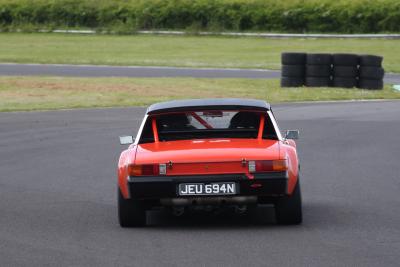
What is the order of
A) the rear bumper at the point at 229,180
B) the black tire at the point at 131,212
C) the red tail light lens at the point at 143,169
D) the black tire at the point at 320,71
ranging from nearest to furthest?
the rear bumper at the point at 229,180
the red tail light lens at the point at 143,169
the black tire at the point at 131,212
the black tire at the point at 320,71

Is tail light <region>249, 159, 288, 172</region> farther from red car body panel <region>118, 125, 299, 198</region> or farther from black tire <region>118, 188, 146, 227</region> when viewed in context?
black tire <region>118, 188, 146, 227</region>

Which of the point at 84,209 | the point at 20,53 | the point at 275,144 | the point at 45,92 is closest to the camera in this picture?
the point at 275,144

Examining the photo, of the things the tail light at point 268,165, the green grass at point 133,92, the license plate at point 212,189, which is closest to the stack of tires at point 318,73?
the green grass at point 133,92

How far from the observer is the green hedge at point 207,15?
5900cm

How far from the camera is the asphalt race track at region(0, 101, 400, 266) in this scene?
818cm

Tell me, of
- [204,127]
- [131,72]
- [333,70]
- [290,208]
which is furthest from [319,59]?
[290,208]

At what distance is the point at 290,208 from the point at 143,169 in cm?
129

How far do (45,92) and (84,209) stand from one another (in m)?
19.1

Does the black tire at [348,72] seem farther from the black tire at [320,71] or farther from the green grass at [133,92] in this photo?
the green grass at [133,92]

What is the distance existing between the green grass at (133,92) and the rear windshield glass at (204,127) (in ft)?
49.2

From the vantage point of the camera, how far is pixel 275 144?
9.84m

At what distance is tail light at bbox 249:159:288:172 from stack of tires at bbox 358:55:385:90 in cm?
1931

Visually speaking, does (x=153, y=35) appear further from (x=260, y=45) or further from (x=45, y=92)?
(x=45, y=92)

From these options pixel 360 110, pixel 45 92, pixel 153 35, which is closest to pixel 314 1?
pixel 153 35
